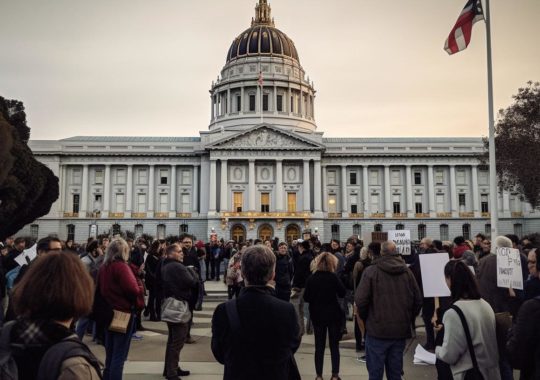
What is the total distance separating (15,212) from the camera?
126 feet

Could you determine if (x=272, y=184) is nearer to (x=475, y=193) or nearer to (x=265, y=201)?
(x=265, y=201)

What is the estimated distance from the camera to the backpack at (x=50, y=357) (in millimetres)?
2650

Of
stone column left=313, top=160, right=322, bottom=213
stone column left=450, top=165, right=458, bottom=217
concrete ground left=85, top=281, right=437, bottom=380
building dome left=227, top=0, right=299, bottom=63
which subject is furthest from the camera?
building dome left=227, top=0, right=299, bottom=63

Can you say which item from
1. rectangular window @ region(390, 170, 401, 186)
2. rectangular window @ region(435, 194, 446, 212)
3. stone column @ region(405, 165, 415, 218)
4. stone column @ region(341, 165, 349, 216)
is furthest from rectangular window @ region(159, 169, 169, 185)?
rectangular window @ region(435, 194, 446, 212)

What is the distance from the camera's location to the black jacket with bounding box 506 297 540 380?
13.8ft

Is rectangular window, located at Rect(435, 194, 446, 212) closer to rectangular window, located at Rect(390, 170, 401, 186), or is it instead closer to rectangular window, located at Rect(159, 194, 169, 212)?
rectangular window, located at Rect(390, 170, 401, 186)

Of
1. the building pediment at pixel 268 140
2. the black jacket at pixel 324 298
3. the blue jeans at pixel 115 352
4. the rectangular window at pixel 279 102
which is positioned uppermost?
the rectangular window at pixel 279 102

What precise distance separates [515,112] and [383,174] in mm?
32291

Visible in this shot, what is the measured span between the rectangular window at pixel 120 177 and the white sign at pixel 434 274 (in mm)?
63938

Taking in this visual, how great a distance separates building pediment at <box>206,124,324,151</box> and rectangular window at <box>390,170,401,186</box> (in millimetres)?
11545

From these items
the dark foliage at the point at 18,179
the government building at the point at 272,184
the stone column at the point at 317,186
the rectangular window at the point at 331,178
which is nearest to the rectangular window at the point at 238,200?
the government building at the point at 272,184

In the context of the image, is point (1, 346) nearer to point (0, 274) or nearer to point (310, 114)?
point (0, 274)

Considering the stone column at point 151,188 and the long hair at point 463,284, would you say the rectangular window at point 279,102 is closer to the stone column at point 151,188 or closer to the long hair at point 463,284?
the stone column at point 151,188

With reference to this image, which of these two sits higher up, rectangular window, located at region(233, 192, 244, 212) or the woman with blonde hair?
rectangular window, located at region(233, 192, 244, 212)
